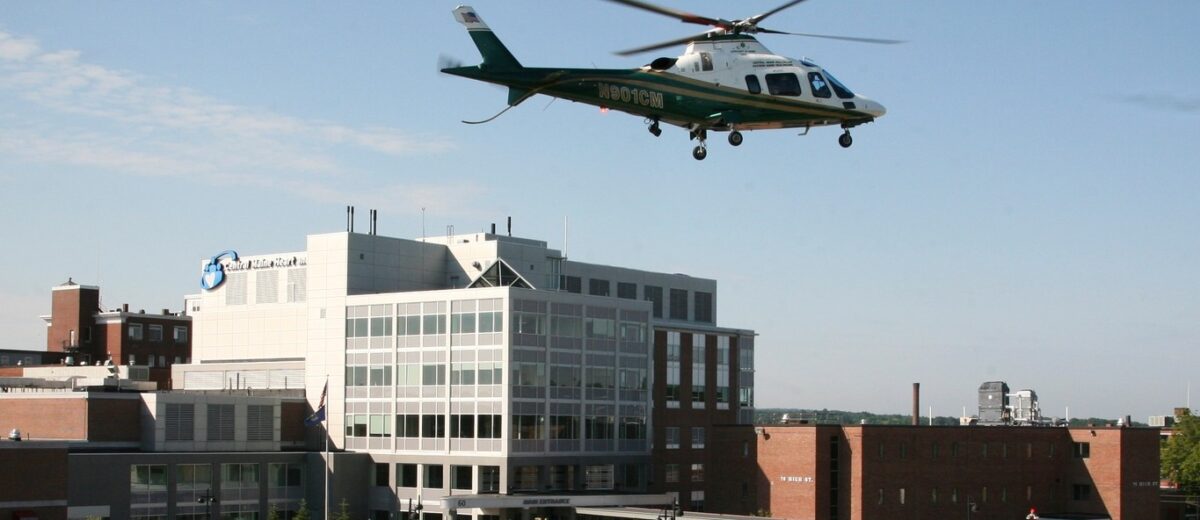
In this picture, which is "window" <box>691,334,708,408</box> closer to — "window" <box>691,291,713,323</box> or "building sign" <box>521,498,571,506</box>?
"window" <box>691,291,713,323</box>

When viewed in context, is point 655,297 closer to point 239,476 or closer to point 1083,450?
point 1083,450


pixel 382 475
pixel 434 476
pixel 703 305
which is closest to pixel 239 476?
pixel 382 475

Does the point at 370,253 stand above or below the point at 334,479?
above

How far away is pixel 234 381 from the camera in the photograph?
328 feet

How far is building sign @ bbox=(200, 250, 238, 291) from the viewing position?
10512 centimetres

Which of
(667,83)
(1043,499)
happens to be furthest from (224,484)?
(1043,499)

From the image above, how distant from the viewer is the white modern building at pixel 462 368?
283ft

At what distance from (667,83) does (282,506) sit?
144 ft

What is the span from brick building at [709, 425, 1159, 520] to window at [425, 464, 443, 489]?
1814 centimetres

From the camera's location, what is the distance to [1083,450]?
323ft

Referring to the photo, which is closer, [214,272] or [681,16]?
[681,16]

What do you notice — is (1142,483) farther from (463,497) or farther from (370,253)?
(370,253)

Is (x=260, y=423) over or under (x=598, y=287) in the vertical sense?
under

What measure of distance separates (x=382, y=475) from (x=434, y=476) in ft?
12.3
